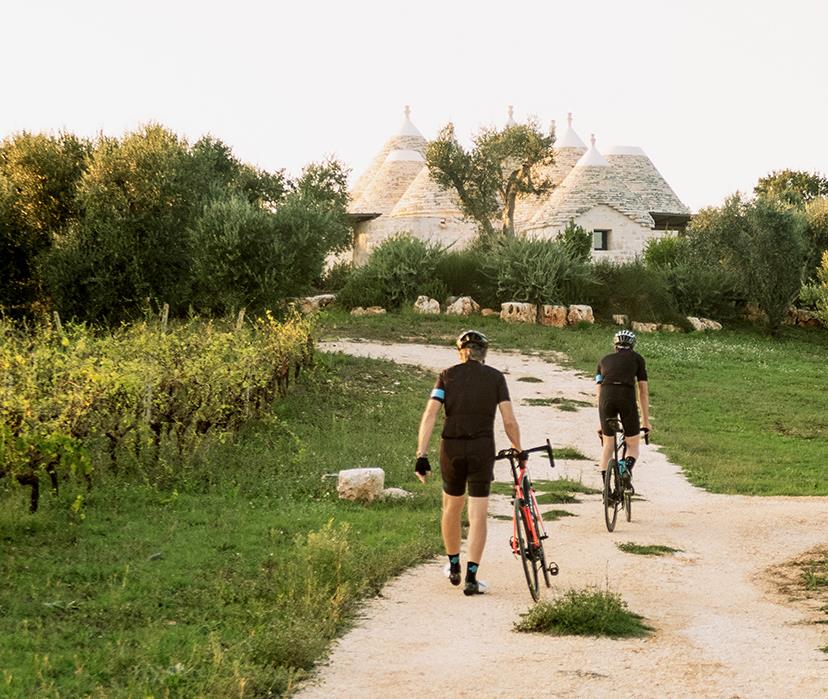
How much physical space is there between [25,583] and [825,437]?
1600 cm

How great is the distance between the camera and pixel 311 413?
19.7 metres

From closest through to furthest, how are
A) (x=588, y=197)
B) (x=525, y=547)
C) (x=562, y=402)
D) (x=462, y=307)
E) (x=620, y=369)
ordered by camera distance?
(x=525, y=547)
(x=620, y=369)
(x=562, y=402)
(x=462, y=307)
(x=588, y=197)

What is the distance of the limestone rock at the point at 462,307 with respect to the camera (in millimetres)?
36375

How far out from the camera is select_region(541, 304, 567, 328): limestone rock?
35.9m

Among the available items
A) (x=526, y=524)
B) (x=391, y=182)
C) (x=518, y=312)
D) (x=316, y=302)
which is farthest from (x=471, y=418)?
(x=391, y=182)

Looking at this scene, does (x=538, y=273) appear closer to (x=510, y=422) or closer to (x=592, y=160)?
(x=592, y=160)

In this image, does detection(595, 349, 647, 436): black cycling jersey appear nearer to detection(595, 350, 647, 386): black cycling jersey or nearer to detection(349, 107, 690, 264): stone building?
detection(595, 350, 647, 386): black cycling jersey

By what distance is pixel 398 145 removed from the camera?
57.8 m

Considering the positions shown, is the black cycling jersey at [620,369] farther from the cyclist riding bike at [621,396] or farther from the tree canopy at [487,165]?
the tree canopy at [487,165]

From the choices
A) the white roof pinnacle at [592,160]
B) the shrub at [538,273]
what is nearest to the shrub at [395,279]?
the shrub at [538,273]

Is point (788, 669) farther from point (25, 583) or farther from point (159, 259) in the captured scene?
point (159, 259)

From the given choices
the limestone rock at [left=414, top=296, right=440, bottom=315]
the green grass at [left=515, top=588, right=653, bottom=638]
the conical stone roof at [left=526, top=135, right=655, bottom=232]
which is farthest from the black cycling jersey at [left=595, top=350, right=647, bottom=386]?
the conical stone roof at [left=526, top=135, right=655, bottom=232]

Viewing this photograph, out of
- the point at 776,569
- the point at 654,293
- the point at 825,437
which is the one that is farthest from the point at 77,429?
the point at 654,293

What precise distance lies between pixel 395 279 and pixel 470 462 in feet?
96.9
